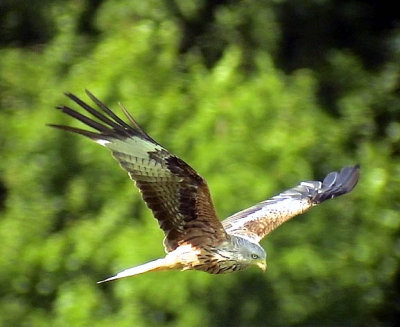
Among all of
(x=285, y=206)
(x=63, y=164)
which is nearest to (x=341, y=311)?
(x=63, y=164)

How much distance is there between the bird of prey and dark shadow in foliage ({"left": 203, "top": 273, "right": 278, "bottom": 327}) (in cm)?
219

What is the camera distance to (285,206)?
338 inches

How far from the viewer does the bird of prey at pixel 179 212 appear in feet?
23.5

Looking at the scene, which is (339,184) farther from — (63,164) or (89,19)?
(89,19)

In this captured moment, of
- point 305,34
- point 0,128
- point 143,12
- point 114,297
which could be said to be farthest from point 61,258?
point 305,34

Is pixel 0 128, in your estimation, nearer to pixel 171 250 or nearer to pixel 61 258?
pixel 61 258

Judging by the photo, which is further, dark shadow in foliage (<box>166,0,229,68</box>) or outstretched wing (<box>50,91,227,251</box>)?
dark shadow in foliage (<box>166,0,229,68</box>)

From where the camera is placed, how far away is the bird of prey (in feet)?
23.5

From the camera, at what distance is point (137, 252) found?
1027 centimetres

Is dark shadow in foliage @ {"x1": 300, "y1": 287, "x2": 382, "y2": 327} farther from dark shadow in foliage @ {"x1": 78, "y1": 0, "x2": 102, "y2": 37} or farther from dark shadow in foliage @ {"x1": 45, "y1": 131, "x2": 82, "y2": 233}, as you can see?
dark shadow in foliage @ {"x1": 78, "y1": 0, "x2": 102, "y2": 37}

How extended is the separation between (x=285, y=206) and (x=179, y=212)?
48.1 inches

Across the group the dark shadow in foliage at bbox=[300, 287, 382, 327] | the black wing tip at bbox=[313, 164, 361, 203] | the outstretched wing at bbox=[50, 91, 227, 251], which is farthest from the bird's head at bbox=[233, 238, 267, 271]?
the dark shadow in foliage at bbox=[300, 287, 382, 327]

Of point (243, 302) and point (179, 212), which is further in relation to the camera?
point (243, 302)

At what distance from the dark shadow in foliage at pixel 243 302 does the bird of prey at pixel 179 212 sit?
219 cm
